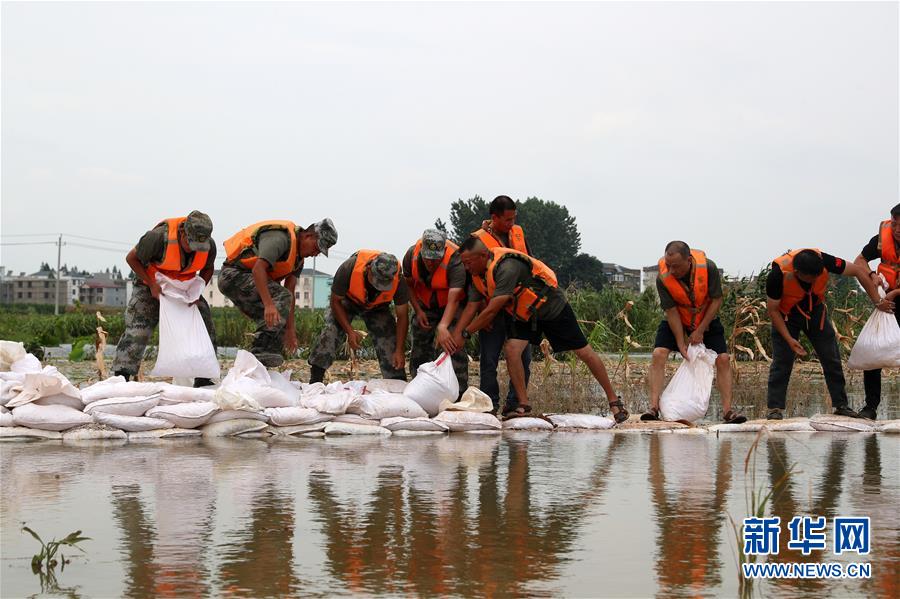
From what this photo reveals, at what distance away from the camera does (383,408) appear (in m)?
8.34

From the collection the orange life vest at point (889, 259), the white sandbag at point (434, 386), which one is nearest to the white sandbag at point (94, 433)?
the white sandbag at point (434, 386)

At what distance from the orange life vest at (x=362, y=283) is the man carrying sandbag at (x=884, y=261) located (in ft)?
12.5

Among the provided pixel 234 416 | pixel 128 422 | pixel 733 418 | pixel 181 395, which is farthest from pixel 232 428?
pixel 733 418

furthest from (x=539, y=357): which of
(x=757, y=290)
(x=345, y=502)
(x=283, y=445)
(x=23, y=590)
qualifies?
(x=23, y=590)

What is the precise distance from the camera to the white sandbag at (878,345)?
9070mm

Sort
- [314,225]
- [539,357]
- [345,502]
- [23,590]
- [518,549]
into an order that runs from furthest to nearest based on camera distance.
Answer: [539,357], [314,225], [345,502], [518,549], [23,590]

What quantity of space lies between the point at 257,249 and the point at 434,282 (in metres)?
1.44

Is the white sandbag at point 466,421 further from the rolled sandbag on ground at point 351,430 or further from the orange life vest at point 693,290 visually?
the orange life vest at point 693,290

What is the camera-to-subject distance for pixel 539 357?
16203mm

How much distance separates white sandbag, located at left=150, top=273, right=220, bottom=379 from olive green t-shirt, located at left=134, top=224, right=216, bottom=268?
152 mm

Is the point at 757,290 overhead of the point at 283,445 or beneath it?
overhead

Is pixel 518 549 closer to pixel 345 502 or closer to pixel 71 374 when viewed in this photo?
pixel 345 502

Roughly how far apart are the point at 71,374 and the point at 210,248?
566 cm

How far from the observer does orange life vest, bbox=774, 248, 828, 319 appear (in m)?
8.96
